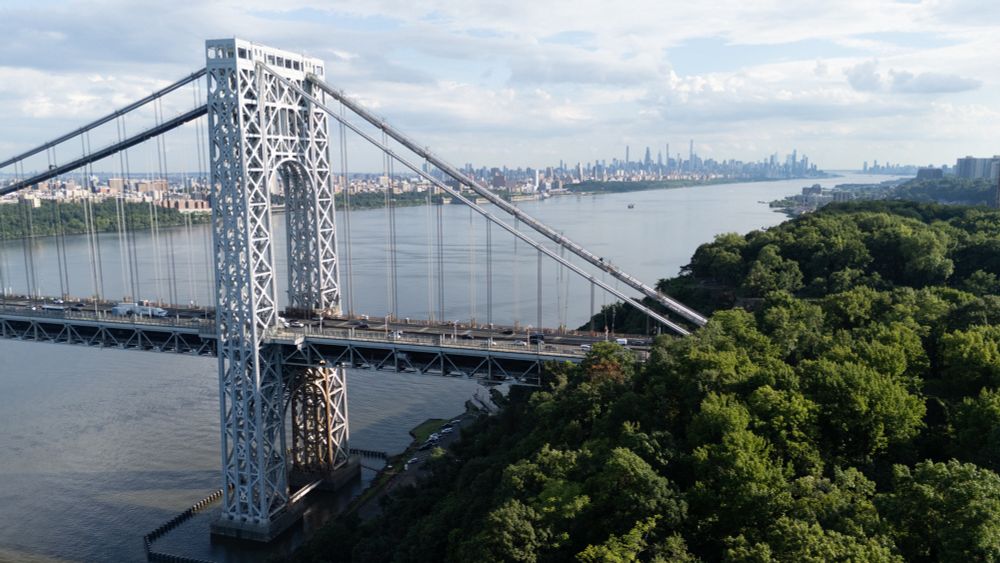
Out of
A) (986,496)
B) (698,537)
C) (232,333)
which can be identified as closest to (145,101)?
(232,333)

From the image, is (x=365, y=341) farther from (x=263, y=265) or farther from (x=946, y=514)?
(x=946, y=514)

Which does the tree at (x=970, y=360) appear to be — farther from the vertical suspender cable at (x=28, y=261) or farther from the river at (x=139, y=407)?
the vertical suspender cable at (x=28, y=261)

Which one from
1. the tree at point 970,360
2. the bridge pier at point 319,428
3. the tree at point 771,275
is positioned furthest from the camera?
the tree at point 771,275

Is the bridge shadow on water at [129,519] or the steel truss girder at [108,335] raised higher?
the steel truss girder at [108,335]

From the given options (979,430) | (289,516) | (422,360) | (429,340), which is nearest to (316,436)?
(289,516)

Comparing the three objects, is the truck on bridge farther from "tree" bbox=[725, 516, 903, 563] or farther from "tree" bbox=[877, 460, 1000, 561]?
"tree" bbox=[877, 460, 1000, 561]

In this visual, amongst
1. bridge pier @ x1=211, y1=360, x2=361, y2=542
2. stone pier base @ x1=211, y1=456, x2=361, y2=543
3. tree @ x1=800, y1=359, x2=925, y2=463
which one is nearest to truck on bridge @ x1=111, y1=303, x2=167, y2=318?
bridge pier @ x1=211, y1=360, x2=361, y2=542

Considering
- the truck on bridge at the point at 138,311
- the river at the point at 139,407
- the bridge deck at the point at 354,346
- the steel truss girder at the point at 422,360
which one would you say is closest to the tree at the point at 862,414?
the bridge deck at the point at 354,346
